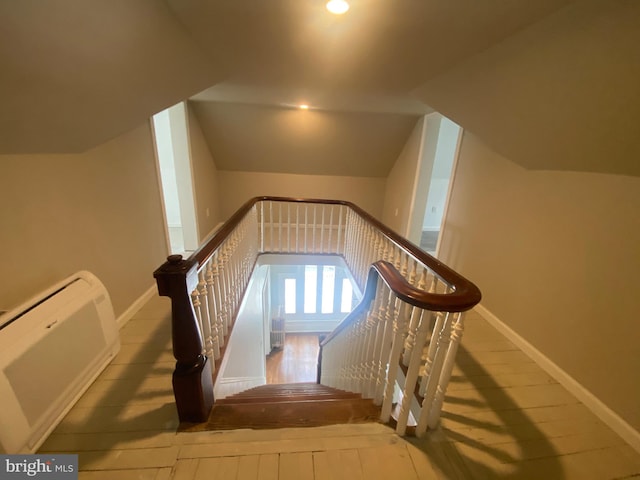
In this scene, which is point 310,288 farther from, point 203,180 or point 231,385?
point 231,385

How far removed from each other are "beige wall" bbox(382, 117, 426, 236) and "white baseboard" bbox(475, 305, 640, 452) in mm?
2064

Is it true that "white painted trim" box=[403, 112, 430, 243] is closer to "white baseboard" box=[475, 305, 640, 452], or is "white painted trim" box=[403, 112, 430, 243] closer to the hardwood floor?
"white baseboard" box=[475, 305, 640, 452]

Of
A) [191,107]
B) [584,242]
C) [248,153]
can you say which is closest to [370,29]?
[584,242]

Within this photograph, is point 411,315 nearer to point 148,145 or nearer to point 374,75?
point 374,75

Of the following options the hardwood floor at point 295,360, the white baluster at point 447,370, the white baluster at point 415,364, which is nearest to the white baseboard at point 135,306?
the white baluster at point 415,364

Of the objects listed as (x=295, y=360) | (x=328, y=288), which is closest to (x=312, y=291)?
(x=328, y=288)

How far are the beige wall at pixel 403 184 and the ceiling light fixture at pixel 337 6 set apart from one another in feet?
8.20

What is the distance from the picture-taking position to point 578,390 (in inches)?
58.0

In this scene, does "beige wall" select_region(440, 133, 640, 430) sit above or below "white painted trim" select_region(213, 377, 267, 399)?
above

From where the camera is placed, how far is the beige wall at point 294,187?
4.41 metres

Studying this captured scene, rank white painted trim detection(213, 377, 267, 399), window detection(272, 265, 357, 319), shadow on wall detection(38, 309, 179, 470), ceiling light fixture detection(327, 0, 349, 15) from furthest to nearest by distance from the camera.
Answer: window detection(272, 265, 357, 319) < white painted trim detection(213, 377, 267, 399) < ceiling light fixture detection(327, 0, 349, 15) < shadow on wall detection(38, 309, 179, 470)

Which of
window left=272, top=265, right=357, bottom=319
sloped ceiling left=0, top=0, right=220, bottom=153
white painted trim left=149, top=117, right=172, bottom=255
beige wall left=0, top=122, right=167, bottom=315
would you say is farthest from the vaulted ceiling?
window left=272, top=265, right=357, bottom=319

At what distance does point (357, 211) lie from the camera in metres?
2.65

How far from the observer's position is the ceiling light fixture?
3.92 feet
